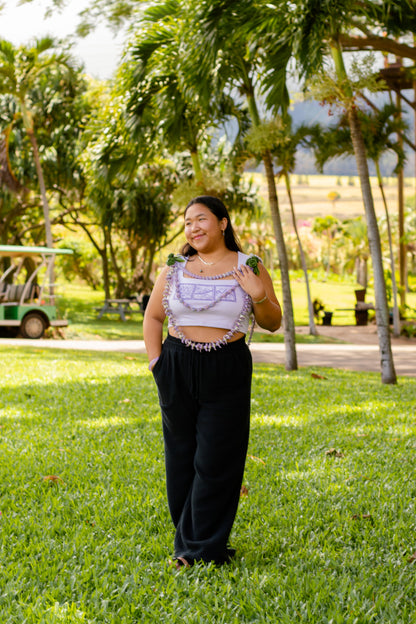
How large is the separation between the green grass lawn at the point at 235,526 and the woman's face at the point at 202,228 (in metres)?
1.50

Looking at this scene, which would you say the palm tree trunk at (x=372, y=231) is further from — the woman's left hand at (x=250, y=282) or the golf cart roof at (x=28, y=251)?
the golf cart roof at (x=28, y=251)

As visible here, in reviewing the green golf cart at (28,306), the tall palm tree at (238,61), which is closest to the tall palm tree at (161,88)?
the tall palm tree at (238,61)

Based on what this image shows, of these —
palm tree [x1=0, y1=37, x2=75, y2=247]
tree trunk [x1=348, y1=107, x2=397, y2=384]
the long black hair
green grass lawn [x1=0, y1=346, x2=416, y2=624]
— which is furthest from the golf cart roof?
the long black hair

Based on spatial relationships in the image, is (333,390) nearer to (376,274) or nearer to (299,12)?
(376,274)

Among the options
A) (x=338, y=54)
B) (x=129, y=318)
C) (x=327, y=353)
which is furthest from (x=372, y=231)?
(x=129, y=318)

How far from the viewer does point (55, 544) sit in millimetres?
3400

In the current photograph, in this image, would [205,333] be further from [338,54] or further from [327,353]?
[327,353]

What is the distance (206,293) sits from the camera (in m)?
3.12

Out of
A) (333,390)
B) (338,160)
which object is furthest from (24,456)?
(338,160)

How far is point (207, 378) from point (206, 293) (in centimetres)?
39

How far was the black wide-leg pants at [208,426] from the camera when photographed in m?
3.10

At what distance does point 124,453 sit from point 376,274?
17.2 ft

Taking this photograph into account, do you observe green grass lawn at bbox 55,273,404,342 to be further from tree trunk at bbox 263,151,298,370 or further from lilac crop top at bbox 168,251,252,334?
lilac crop top at bbox 168,251,252,334

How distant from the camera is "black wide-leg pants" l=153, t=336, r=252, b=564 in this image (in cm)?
310
